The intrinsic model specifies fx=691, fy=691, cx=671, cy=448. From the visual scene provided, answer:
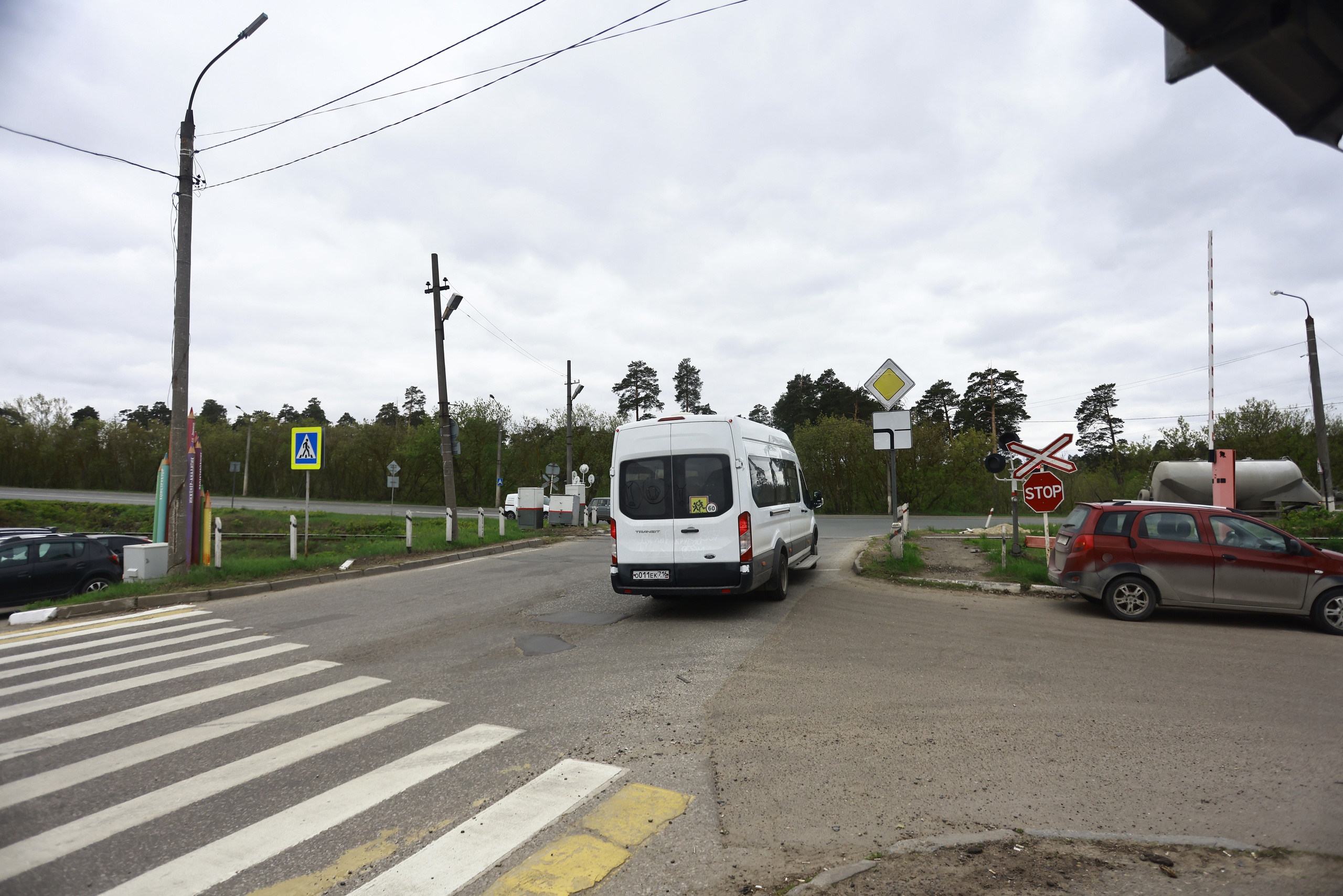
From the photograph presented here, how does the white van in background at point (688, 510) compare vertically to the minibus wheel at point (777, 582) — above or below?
above

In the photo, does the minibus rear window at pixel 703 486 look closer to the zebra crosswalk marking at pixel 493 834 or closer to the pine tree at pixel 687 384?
the zebra crosswalk marking at pixel 493 834

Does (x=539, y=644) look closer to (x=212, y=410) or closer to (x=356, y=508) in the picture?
(x=356, y=508)

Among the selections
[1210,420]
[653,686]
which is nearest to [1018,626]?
[653,686]

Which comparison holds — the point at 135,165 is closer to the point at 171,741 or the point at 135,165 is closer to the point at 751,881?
the point at 171,741

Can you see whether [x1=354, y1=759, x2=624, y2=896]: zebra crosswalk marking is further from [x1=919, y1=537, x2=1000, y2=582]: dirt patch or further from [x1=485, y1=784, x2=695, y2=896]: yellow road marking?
[x1=919, y1=537, x2=1000, y2=582]: dirt patch

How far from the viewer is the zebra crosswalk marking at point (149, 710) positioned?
493 centimetres

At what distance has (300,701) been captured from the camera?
5.84 metres

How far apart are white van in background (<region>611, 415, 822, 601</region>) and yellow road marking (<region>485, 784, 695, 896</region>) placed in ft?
17.7

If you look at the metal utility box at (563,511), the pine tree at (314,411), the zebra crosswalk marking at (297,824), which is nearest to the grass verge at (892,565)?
the zebra crosswalk marking at (297,824)

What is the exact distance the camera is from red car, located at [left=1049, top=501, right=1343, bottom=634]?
8562 millimetres

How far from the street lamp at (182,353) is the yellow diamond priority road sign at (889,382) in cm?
1368

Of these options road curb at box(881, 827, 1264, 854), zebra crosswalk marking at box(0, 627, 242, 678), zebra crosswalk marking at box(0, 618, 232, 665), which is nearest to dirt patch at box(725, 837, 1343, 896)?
road curb at box(881, 827, 1264, 854)

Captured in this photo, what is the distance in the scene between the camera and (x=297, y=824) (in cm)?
363

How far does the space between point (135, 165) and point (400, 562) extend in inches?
372
